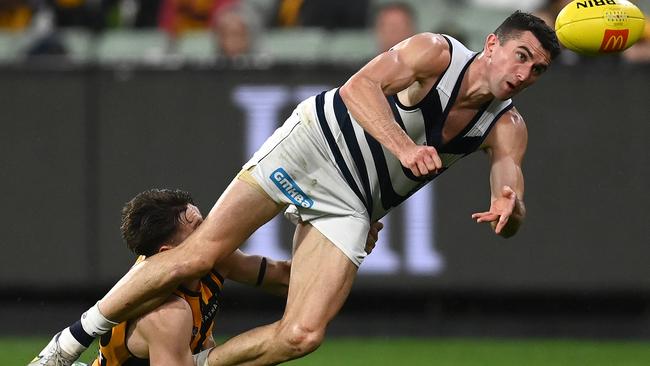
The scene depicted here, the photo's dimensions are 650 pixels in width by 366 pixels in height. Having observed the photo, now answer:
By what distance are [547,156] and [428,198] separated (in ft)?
Result: 3.23

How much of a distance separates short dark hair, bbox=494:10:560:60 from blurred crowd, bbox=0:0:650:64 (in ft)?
12.7

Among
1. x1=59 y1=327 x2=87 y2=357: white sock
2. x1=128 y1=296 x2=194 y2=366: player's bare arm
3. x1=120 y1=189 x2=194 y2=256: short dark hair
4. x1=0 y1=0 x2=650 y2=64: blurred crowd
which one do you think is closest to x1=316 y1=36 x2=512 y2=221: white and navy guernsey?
x1=120 y1=189 x2=194 y2=256: short dark hair

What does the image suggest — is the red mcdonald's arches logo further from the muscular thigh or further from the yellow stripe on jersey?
the yellow stripe on jersey

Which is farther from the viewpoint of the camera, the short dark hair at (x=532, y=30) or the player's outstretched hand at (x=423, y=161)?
the short dark hair at (x=532, y=30)

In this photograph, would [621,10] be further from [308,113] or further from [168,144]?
[168,144]

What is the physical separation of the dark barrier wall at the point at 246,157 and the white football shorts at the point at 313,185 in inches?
134

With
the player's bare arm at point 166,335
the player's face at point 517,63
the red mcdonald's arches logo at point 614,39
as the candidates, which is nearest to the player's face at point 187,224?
the player's bare arm at point 166,335

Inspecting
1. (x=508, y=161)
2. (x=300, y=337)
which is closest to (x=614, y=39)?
(x=508, y=161)

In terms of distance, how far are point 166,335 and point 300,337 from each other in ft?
2.26

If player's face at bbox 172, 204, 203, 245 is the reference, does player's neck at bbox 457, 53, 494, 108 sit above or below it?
above

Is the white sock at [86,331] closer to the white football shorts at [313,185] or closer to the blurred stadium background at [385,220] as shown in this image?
the white football shorts at [313,185]

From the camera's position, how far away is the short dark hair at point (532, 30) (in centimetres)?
727

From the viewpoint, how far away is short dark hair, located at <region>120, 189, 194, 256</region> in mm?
7621

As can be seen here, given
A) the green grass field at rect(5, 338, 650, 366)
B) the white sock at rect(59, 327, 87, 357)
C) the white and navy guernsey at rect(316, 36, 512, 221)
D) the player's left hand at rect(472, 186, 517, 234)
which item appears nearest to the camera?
the player's left hand at rect(472, 186, 517, 234)
